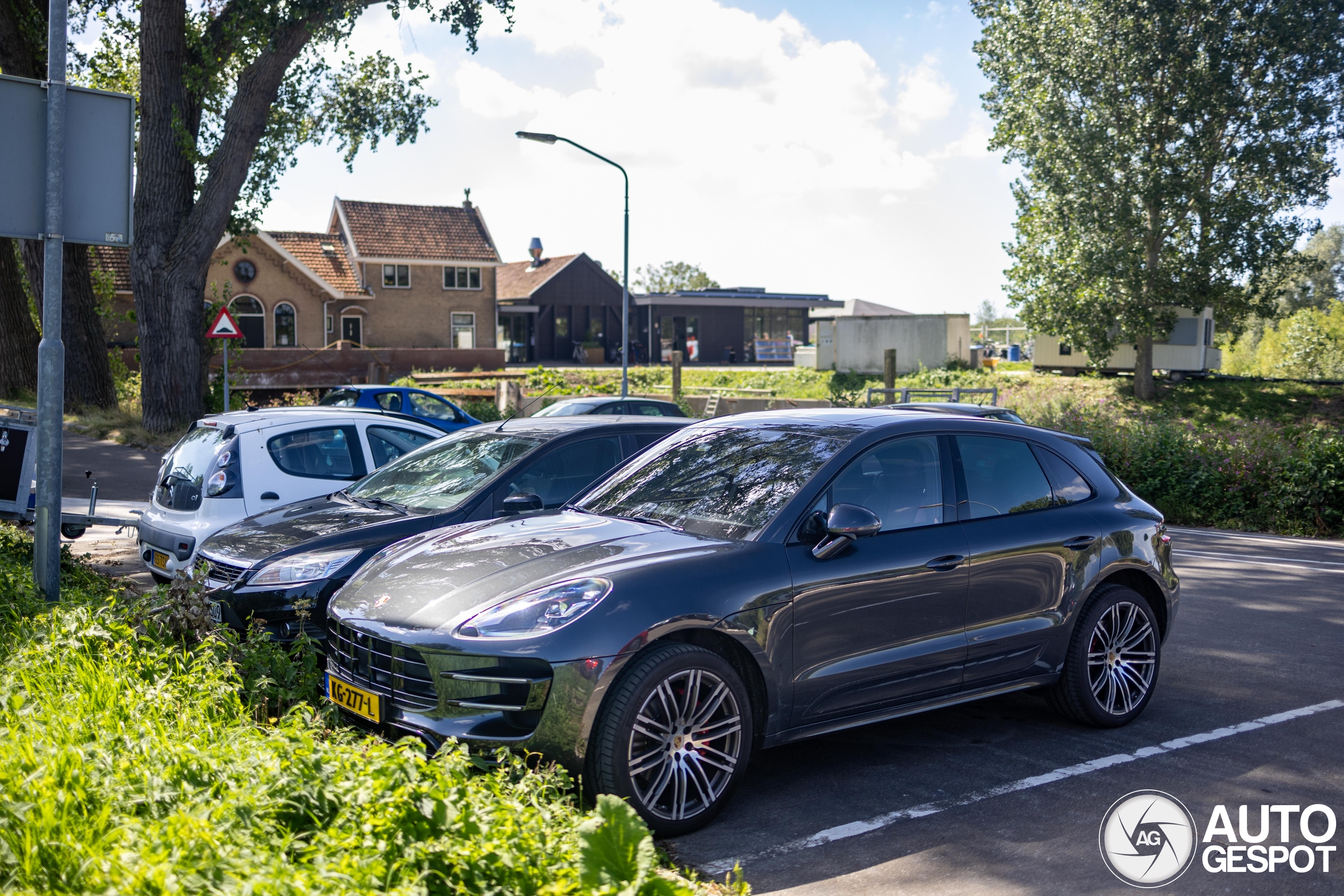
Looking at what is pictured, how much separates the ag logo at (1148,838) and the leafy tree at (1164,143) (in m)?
28.3

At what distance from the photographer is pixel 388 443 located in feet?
30.8

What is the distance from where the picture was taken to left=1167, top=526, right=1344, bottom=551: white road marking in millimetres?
13242

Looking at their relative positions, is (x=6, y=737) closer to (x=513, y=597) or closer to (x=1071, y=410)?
(x=513, y=597)

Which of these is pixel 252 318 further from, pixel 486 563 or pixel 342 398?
pixel 486 563

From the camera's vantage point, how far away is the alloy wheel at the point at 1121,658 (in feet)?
19.3

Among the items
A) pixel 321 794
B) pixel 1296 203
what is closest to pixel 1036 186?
pixel 1296 203

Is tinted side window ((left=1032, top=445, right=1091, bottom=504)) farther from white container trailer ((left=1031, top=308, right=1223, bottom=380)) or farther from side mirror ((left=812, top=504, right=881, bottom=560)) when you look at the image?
white container trailer ((left=1031, top=308, right=1223, bottom=380))

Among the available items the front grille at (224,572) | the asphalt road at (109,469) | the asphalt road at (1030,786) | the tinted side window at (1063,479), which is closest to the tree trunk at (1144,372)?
the asphalt road at (109,469)

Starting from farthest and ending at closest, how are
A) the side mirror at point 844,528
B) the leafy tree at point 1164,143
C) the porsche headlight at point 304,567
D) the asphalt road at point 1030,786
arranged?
the leafy tree at point 1164,143 < the porsche headlight at point 304,567 < the side mirror at point 844,528 < the asphalt road at point 1030,786

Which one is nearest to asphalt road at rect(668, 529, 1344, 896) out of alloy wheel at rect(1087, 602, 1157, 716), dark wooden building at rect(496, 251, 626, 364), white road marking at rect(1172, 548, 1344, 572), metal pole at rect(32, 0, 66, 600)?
alloy wheel at rect(1087, 602, 1157, 716)

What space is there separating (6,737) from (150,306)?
19.1m

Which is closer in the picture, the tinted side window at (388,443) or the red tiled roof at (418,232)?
the tinted side window at (388,443)

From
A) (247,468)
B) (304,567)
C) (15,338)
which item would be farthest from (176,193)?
(304,567)

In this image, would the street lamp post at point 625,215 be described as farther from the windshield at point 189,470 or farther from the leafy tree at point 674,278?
the leafy tree at point 674,278
